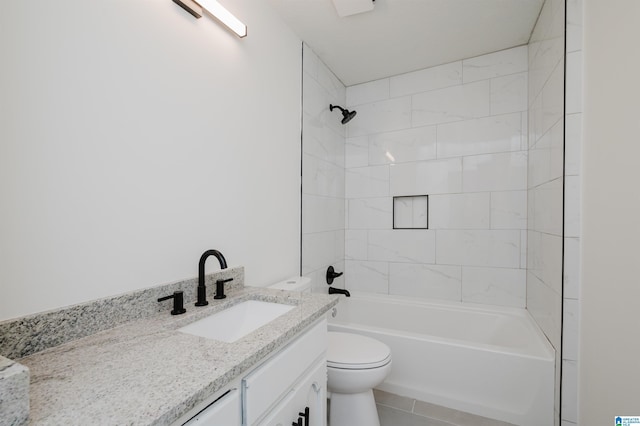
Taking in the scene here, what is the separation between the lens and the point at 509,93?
2312 mm

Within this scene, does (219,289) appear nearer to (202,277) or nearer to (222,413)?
(202,277)

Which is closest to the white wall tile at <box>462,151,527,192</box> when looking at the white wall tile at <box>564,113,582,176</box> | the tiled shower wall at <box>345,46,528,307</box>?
the tiled shower wall at <box>345,46,528,307</box>

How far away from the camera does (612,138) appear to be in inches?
46.4

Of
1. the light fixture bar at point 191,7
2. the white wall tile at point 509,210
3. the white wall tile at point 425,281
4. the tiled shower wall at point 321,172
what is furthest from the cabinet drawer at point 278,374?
the white wall tile at point 509,210

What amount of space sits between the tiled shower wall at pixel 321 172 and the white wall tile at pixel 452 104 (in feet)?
2.46

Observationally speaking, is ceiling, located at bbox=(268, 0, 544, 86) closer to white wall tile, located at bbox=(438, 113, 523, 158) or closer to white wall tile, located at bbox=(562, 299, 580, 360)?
white wall tile, located at bbox=(438, 113, 523, 158)

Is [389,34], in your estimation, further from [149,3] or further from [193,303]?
[193,303]

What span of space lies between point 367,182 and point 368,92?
0.89 meters

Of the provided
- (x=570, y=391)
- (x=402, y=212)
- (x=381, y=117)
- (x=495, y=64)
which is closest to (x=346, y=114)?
(x=381, y=117)

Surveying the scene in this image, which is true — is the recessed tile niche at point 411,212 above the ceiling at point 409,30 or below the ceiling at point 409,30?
below

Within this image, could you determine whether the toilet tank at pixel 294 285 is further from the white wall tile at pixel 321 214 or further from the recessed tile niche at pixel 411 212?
the recessed tile niche at pixel 411 212

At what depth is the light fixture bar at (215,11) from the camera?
4.02ft

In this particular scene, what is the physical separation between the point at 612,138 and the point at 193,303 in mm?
1869

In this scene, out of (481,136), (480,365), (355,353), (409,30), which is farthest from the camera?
(481,136)
